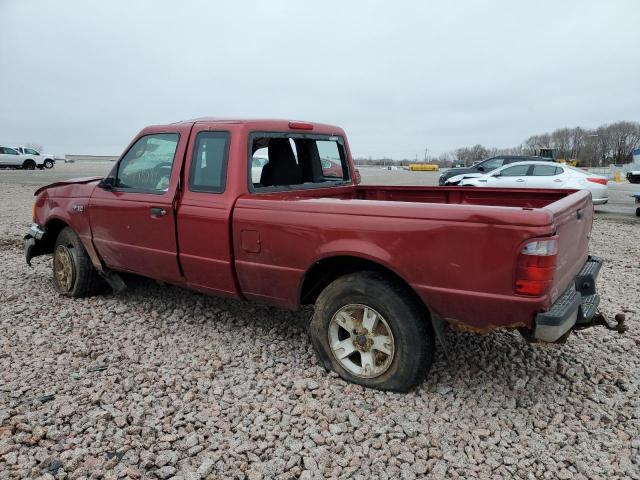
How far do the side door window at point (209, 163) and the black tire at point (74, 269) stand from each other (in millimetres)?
1885

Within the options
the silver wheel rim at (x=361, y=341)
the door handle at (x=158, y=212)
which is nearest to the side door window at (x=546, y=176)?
the silver wheel rim at (x=361, y=341)

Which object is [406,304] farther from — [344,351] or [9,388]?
[9,388]

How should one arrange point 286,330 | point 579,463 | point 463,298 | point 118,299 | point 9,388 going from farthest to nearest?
point 118,299 → point 286,330 → point 9,388 → point 463,298 → point 579,463

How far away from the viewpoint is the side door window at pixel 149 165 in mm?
4223

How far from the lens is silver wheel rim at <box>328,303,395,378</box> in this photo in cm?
324

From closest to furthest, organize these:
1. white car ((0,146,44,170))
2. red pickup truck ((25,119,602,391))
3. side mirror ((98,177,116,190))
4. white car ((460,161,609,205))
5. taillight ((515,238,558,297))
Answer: taillight ((515,238,558,297)) < red pickup truck ((25,119,602,391)) < side mirror ((98,177,116,190)) < white car ((460,161,609,205)) < white car ((0,146,44,170))

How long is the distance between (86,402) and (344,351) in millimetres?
1717

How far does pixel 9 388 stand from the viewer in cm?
335

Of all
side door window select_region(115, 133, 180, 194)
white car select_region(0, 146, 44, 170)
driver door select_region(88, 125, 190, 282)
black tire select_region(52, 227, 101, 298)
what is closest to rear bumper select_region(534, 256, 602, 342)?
driver door select_region(88, 125, 190, 282)

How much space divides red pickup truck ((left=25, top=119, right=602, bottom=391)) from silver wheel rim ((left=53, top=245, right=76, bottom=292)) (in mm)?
29

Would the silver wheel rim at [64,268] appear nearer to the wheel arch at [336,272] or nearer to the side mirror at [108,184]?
the side mirror at [108,184]

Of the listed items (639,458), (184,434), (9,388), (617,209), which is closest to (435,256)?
(639,458)

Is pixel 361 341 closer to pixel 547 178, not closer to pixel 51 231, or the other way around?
pixel 51 231

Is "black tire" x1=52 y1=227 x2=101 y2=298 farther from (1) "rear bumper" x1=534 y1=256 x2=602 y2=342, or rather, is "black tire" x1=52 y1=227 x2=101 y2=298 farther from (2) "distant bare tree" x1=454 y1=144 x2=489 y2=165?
(2) "distant bare tree" x1=454 y1=144 x2=489 y2=165
